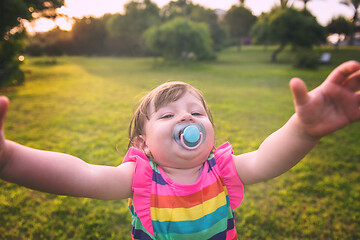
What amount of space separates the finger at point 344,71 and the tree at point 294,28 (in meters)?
23.9

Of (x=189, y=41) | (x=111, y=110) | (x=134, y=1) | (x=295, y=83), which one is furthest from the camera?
(x=134, y=1)

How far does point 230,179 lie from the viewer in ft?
4.73

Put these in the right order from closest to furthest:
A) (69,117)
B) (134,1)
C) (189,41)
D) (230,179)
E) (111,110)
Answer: (230,179) → (69,117) → (111,110) → (189,41) → (134,1)

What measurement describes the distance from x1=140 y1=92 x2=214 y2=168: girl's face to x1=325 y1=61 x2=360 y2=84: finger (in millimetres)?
655

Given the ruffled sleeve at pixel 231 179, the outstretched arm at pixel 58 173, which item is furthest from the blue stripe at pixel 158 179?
the ruffled sleeve at pixel 231 179

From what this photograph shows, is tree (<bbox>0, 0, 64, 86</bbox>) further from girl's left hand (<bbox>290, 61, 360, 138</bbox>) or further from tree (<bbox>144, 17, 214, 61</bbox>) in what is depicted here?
tree (<bbox>144, 17, 214, 61</bbox>)

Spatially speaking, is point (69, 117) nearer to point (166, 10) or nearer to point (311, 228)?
point (311, 228)

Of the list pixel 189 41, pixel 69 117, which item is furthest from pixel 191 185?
pixel 189 41

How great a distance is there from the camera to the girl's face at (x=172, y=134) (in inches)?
50.8

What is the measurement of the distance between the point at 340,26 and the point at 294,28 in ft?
44.1

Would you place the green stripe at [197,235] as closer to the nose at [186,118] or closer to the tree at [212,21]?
the nose at [186,118]

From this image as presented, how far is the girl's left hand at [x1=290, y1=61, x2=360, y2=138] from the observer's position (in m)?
0.99

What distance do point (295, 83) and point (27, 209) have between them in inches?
114

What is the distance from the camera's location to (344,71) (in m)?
0.96
